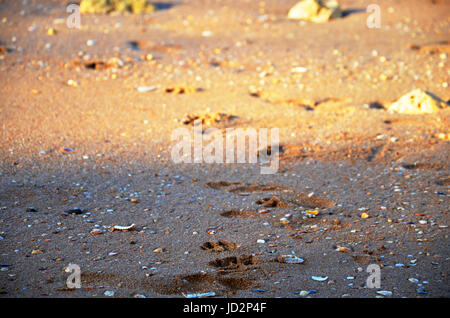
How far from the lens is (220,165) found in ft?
15.8

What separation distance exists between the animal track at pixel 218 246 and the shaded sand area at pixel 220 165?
0.02 metres

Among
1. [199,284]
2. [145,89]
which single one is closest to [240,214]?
[199,284]

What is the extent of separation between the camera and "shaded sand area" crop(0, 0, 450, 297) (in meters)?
3.07

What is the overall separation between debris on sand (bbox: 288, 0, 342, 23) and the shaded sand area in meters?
0.25

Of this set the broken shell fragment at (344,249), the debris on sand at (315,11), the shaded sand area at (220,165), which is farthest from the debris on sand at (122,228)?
the debris on sand at (315,11)

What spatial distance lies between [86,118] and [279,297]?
12.3 ft

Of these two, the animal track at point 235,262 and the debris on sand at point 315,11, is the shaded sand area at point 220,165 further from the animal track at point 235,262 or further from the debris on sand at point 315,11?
the debris on sand at point 315,11

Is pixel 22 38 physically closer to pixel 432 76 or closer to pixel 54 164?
pixel 54 164

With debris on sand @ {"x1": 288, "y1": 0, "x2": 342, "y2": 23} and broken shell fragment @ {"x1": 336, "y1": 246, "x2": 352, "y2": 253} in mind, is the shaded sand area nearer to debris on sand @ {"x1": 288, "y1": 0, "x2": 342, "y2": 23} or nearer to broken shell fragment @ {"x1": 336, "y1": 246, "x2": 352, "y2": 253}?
broken shell fragment @ {"x1": 336, "y1": 246, "x2": 352, "y2": 253}

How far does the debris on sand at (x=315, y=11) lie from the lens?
29.9 feet

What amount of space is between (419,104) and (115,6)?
247 inches

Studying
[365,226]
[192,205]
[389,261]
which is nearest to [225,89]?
[192,205]

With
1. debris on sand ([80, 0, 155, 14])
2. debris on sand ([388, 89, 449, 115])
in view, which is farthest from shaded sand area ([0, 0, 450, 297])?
debris on sand ([80, 0, 155, 14])

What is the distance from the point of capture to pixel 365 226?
3.60 meters
